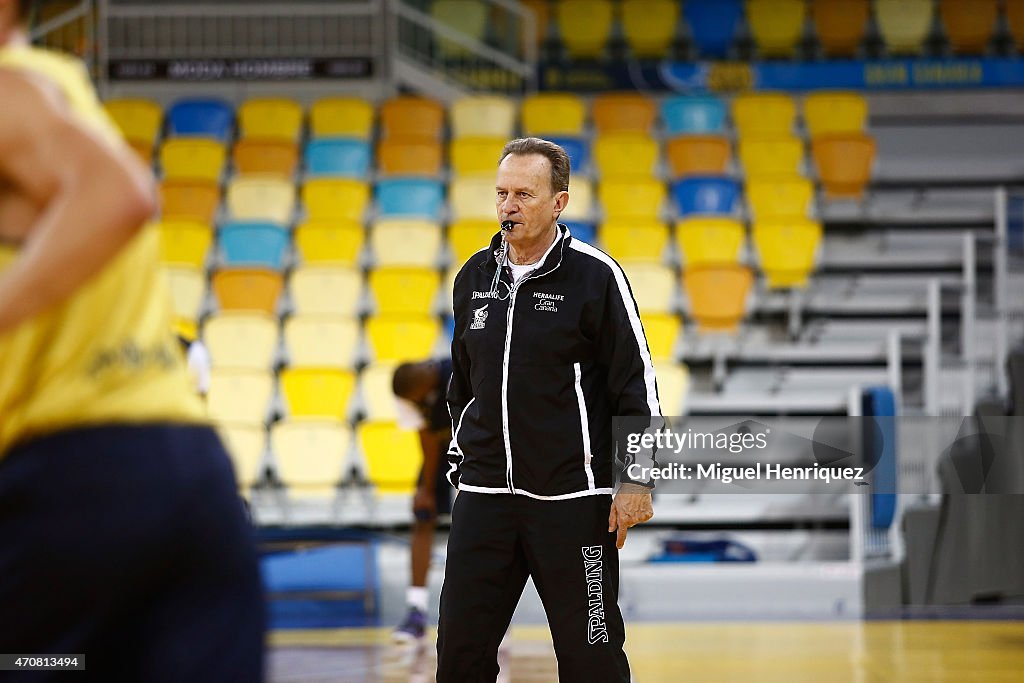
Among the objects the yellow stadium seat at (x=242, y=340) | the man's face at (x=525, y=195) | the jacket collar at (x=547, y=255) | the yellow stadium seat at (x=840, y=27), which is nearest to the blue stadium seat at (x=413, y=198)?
the yellow stadium seat at (x=242, y=340)

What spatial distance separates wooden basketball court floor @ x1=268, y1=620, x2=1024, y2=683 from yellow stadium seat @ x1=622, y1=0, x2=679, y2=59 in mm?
8293

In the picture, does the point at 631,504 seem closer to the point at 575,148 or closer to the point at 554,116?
the point at 575,148

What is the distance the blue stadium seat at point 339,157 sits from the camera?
39.6 feet

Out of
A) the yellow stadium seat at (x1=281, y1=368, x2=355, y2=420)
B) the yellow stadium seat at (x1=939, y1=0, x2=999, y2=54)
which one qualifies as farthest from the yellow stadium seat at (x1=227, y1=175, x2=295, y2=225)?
the yellow stadium seat at (x1=939, y1=0, x2=999, y2=54)

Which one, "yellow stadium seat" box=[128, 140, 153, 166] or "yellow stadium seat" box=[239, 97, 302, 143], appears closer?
"yellow stadium seat" box=[128, 140, 153, 166]

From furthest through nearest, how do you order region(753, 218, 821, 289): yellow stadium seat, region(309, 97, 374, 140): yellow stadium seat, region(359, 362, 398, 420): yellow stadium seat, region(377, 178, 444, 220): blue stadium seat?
region(309, 97, 374, 140): yellow stadium seat
region(377, 178, 444, 220): blue stadium seat
region(753, 218, 821, 289): yellow stadium seat
region(359, 362, 398, 420): yellow stadium seat

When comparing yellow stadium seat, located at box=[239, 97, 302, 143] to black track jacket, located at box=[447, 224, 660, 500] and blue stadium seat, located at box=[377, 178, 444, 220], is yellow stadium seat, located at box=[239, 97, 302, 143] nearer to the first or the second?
blue stadium seat, located at box=[377, 178, 444, 220]

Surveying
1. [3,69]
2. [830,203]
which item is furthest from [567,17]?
[3,69]

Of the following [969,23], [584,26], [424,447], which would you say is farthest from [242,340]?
[969,23]

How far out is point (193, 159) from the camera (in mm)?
12070

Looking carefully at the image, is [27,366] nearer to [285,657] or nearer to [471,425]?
[471,425]

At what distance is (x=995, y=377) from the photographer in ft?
30.5

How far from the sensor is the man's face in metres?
3.49

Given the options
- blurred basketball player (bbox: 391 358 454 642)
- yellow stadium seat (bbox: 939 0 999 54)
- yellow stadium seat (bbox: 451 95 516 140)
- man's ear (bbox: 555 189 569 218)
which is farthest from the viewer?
yellow stadium seat (bbox: 939 0 999 54)
